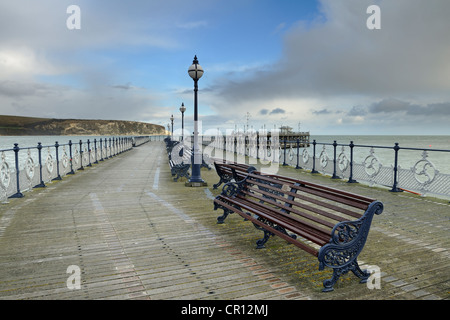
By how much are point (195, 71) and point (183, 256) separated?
7835 millimetres

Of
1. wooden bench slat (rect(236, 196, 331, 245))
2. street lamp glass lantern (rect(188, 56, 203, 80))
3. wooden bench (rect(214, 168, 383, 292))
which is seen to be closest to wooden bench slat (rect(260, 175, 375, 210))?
wooden bench (rect(214, 168, 383, 292))

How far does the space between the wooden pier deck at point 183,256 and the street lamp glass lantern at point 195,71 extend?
505cm

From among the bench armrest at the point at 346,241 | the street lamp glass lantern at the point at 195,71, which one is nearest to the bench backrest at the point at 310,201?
the bench armrest at the point at 346,241

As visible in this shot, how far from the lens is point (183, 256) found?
4555 millimetres

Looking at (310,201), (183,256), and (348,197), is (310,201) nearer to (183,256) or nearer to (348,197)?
(348,197)

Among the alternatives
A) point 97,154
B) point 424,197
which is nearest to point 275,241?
point 424,197

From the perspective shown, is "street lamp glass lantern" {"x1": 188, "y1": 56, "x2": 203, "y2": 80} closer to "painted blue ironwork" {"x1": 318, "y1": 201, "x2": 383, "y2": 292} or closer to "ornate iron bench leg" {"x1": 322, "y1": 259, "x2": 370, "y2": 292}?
"painted blue ironwork" {"x1": 318, "y1": 201, "x2": 383, "y2": 292}

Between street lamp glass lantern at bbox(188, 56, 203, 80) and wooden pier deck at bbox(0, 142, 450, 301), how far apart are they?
16.6 feet

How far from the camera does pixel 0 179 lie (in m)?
8.20

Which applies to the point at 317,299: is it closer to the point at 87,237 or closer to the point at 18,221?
the point at 87,237

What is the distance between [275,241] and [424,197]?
5.96m

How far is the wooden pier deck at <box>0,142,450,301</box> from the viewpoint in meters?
3.55

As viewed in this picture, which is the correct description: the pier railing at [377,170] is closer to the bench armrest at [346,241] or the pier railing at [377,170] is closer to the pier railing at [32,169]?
the bench armrest at [346,241]

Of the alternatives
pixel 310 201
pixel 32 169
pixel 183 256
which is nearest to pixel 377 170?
pixel 310 201
